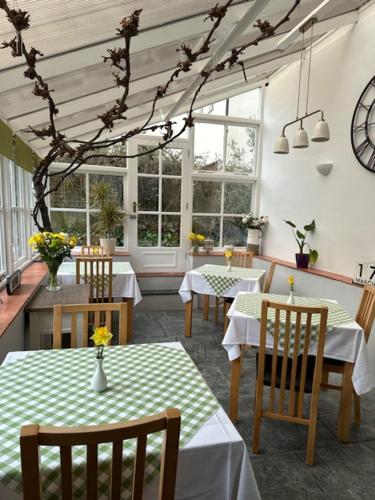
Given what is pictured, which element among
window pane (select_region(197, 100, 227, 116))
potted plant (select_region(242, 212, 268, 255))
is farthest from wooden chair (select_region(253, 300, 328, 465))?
window pane (select_region(197, 100, 227, 116))

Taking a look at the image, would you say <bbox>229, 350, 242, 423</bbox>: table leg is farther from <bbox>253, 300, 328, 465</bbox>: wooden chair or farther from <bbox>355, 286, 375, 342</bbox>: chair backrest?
<bbox>355, 286, 375, 342</bbox>: chair backrest

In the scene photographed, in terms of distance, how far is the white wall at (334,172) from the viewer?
11.0 ft

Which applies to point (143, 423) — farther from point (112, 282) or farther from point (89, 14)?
point (112, 282)

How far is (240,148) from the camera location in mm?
5527

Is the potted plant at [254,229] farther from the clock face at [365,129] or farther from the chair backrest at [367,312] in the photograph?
the chair backrest at [367,312]

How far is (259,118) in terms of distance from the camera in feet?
17.9

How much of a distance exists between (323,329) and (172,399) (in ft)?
3.12

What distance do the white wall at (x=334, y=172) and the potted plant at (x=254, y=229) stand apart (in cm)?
36

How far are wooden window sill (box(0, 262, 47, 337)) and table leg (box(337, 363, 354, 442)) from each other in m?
2.10

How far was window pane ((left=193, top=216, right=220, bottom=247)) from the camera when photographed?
5.48 meters

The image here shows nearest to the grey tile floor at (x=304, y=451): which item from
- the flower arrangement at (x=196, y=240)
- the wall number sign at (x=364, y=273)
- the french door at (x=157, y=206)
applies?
the wall number sign at (x=364, y=273)

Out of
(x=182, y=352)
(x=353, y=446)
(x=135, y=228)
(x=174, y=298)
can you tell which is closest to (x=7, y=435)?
(x=182, y=352)

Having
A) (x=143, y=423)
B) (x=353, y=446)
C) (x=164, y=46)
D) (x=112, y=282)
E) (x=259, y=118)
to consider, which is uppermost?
(x=259, y=118)

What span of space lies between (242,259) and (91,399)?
3592mm
